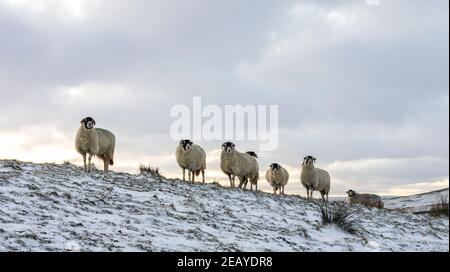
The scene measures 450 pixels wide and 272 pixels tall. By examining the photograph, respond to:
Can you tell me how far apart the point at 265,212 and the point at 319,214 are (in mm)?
2420

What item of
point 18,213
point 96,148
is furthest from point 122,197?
point 96,148

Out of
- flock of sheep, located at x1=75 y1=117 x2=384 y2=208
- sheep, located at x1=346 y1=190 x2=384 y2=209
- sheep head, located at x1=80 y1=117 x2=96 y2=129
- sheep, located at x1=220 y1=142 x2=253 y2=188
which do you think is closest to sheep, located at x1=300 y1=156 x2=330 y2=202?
flock of sheep, located at x1=75 y1=117 x2=384 y2=208

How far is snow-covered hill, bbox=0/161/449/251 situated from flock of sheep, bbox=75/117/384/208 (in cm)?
194

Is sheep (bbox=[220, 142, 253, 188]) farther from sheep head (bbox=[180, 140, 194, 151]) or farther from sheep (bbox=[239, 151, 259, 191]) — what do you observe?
sheep head (bbox=[180, 140, 194, 151])

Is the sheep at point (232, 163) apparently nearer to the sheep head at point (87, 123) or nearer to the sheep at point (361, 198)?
the sheep head at point (87, 123)

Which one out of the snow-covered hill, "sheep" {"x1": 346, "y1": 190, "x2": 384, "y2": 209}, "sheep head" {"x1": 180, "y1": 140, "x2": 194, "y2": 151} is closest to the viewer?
the snow-covered hill

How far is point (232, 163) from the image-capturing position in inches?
951

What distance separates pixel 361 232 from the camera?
1734 cm

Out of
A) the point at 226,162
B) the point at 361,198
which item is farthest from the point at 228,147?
the point at 361,198

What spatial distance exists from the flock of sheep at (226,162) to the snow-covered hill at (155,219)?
1936 millimetres

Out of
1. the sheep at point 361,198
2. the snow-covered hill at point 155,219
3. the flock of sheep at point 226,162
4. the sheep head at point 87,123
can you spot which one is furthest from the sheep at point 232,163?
the sheep at point 361,198

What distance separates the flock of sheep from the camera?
66.3 ft

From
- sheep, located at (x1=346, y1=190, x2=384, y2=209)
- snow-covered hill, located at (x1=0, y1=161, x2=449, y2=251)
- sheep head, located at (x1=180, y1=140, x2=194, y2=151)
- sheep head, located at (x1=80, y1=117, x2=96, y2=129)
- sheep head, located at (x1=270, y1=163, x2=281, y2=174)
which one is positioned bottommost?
snow-covered hill, located at (x1=0, y1=161, x2=449, y2=251)
